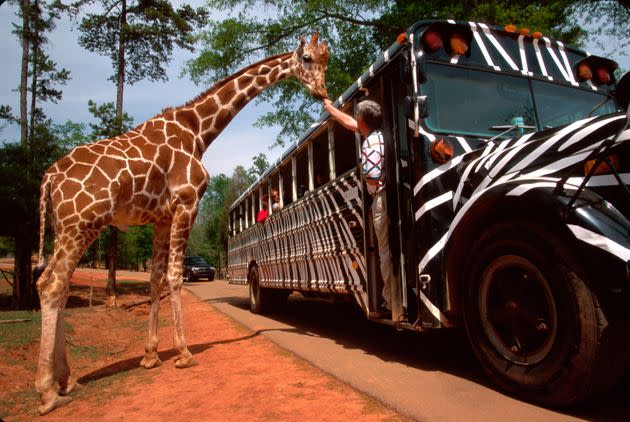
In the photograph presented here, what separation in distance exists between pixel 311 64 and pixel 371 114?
2248 millimetres

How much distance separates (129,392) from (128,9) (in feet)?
59.8

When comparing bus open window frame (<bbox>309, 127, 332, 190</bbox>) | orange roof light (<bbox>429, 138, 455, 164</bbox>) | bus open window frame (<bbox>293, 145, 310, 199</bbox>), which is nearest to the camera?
orange roof light (<bbox>429, 138, 455, 164</bbox>)

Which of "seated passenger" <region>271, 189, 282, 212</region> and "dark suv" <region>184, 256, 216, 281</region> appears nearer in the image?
"seated passenger" <region>271, 189, 282, 212</region>

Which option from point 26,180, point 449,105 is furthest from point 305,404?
point 26,180

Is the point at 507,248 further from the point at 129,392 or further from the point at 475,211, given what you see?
the point at 129,392

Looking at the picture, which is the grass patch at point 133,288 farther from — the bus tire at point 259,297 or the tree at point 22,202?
the bus tire at point 259,297

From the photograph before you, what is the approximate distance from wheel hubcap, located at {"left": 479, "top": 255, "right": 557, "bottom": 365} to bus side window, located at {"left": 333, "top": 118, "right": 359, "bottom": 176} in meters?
3.29

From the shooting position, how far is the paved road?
2.88 meters

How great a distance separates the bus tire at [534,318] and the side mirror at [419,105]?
1205mm

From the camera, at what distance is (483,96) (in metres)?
4.20

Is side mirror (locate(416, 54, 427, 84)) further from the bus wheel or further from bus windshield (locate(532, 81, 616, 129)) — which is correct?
the bus wheel

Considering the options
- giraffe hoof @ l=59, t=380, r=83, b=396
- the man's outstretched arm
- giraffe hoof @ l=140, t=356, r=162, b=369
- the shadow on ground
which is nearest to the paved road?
the shadow on ground

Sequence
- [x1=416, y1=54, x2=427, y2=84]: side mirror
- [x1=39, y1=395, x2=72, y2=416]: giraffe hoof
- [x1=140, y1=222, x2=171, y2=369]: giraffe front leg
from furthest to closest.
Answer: [x1=140, y1=222, x2=171, y2=369]: giraffe front leg, [x1=416, y1=54, x2=427, y2=84]: side mirror, [x1=39, y1=395, x2=72, y2=416]: giraffe hoof

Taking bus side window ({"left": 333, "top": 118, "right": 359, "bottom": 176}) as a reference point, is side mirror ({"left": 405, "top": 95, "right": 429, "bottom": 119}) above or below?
below
